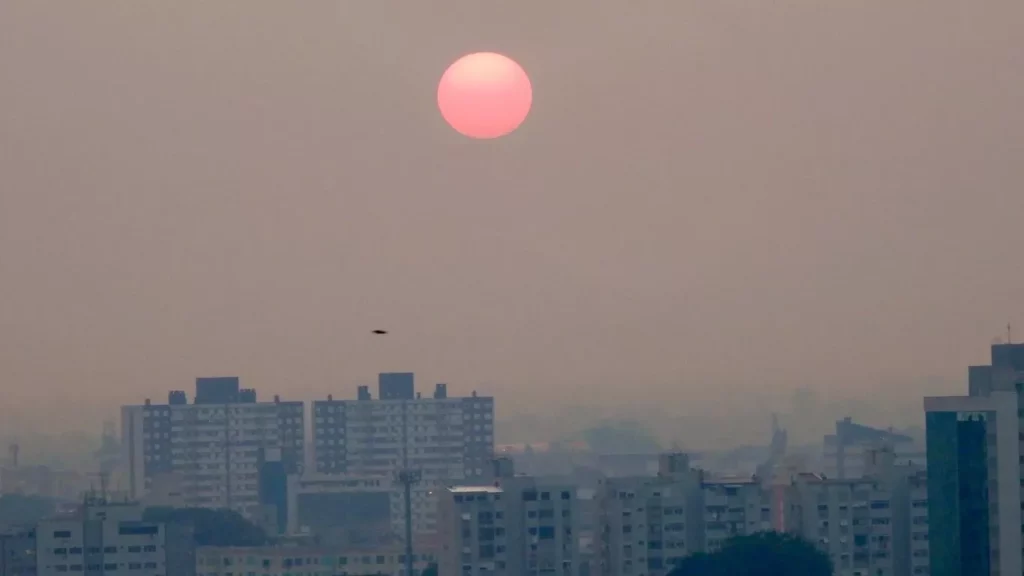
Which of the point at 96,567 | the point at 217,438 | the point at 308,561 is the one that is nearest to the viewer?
the point at 96,567

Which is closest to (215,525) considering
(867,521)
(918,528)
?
(867,521)

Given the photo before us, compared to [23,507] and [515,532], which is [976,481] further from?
[23,507]

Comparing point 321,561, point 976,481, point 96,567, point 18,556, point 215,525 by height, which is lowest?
point 321,561

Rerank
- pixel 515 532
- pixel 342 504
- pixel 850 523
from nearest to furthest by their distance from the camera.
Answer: pixel 850 523, pixel 515 532, pixel 342 504

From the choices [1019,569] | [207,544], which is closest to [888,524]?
[1019,569]

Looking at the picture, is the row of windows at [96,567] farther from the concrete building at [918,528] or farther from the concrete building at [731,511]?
the concrete building at [918,528]

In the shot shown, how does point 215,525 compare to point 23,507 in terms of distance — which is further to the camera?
point 23,507

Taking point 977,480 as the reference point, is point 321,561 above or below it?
below
